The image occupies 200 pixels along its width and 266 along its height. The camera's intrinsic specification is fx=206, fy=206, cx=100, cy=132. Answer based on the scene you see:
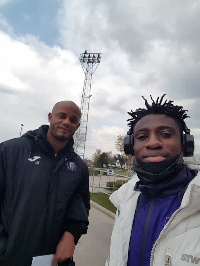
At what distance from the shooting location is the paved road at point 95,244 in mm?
3614

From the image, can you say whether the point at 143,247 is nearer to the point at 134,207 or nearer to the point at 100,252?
the point at 134,207

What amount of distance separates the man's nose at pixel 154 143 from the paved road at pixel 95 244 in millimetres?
3031

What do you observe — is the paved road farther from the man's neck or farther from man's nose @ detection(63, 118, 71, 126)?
man's nose @ detection(63, 118, 71, 126)

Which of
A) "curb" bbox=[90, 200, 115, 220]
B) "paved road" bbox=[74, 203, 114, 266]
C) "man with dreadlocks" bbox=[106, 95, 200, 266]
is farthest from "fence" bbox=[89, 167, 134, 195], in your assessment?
"man with dreadlocks" bbox=[106, 95, 200, 266]

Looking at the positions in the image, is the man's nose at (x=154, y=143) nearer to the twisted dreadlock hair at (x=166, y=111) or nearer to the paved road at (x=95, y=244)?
the twisted dreadlock hair at (x=166, y=111)

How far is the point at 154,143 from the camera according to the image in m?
1.32

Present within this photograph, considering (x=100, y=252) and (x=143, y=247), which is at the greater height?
(x=143, y=247)

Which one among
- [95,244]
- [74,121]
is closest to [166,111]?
[74,121]

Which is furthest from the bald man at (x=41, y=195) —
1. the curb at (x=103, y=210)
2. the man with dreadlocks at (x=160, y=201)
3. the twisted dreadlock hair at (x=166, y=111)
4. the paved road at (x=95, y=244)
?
the curb at (x=103, y=210)

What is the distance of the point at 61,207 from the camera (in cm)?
170

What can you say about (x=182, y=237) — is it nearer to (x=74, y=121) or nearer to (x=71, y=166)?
(x=71, y=166)

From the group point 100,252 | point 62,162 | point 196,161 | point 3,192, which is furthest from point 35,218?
point 100,252

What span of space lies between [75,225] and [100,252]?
8.50 ft

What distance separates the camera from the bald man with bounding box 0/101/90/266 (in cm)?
157
